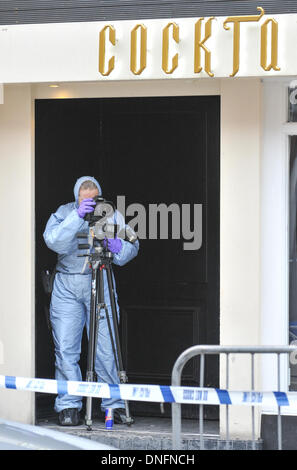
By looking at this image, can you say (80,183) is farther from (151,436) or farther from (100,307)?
(151,436)

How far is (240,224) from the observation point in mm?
7379

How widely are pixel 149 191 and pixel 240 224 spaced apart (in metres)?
1.14

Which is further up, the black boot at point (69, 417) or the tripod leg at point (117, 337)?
the tripod leg at point (117, 337)

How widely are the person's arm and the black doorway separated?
1.18 ft

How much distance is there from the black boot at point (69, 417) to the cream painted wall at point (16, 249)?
248 millimetres

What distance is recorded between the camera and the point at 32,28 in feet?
23.5

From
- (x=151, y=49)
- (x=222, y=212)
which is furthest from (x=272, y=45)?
(x=222, y=212)

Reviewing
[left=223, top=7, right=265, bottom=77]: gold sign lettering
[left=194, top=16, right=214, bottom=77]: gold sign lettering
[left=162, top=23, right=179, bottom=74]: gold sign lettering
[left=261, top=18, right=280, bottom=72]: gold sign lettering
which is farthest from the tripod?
[left=261, top=18, right=280, bottom=72]: gold sign lettering

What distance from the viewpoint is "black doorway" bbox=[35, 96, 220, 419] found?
26.3 feet

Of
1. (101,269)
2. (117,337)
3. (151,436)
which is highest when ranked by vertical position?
(101,269)

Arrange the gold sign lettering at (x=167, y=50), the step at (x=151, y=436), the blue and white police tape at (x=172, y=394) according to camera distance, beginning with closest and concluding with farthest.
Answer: the blue and white police tape at (x=172, y=394)
the gold sign lettering at (x=167, y=50)
the step at (x=151, y=436)

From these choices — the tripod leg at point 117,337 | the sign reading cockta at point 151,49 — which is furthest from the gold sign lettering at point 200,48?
the tripod leg at point 117,337

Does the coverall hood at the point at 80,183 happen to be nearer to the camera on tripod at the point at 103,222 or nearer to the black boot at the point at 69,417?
the camera on tripod at the point at 103,222

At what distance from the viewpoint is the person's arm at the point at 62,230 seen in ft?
24.7
